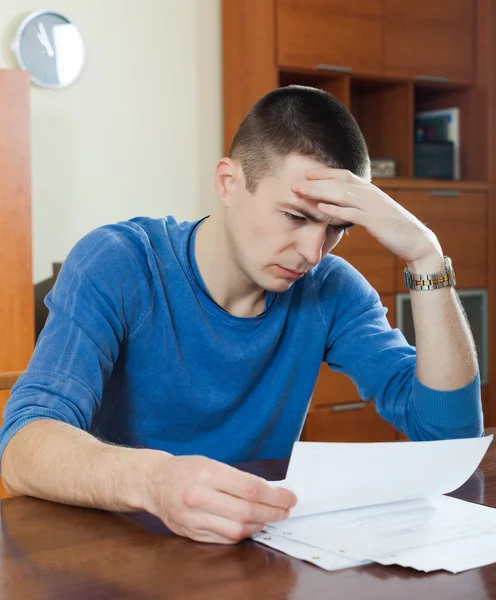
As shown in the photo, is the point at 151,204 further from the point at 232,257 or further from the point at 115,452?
the point at 115,452

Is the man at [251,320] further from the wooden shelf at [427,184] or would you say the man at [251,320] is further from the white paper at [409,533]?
the wooden shelf at [427,184]

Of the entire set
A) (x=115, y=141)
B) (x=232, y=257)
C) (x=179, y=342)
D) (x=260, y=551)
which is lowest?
(x=260, y=551)

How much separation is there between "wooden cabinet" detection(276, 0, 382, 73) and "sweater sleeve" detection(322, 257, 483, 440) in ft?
7.43

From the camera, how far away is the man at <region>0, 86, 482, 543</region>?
1.38 metres

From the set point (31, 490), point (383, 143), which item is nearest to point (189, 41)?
point (383, 143)

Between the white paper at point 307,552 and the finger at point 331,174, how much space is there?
63 centimetres

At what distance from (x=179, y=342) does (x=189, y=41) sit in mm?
2645

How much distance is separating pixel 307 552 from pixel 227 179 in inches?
32.4

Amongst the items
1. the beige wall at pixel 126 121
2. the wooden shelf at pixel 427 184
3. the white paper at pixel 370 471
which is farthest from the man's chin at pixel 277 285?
the wooden shelf at pixel 427 184

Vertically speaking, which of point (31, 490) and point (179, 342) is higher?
point (179, 342)

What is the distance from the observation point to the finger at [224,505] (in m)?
0.91

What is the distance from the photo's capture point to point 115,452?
3.47ft

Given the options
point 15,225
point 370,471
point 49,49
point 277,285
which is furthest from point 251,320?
point 49,49

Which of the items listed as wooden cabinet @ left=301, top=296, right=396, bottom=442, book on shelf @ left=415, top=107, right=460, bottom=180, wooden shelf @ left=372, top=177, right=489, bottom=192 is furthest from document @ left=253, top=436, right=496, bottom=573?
book on shelf @ left=415, top=107, right=460, bottom=180
